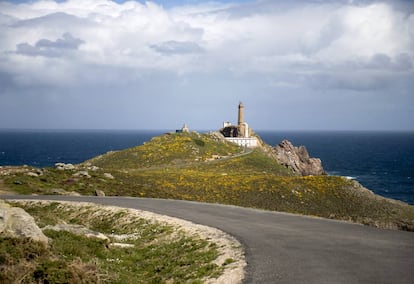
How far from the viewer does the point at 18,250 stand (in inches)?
639

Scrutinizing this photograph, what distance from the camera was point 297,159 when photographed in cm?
10569

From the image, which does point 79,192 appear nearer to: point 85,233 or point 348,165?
point 85,233

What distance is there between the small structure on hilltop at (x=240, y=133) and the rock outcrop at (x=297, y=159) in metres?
6.59

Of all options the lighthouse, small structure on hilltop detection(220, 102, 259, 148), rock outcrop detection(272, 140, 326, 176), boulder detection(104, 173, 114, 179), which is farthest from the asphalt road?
the lighthouse

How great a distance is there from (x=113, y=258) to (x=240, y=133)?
312 ft

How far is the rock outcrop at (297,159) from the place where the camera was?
10075 cm

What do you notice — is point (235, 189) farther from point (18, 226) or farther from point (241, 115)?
point (241, 115)

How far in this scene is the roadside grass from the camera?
14.7 metres

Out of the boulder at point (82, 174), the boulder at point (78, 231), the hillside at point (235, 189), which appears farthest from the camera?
the boulder at point (82, 174)

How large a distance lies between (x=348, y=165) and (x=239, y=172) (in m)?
87.1

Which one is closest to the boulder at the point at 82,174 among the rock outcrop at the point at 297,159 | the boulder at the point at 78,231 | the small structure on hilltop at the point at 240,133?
the boulder at the point at 78,231

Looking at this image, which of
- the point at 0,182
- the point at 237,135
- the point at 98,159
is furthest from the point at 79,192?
the point at 237,135

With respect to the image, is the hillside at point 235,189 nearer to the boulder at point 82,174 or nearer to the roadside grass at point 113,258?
the boulder at point 82,174

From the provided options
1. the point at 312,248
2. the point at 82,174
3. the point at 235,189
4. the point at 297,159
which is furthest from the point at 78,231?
the point at 297,159
